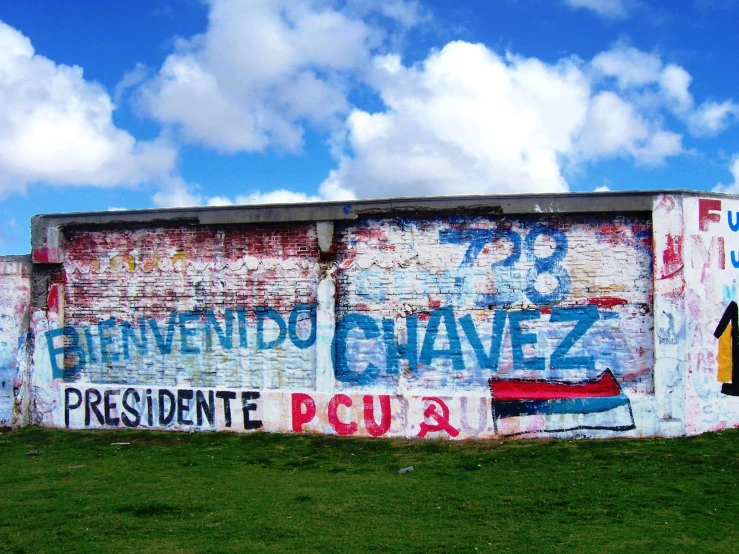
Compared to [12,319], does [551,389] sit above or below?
below

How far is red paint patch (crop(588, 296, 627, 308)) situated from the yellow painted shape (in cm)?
160

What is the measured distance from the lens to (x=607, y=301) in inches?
374

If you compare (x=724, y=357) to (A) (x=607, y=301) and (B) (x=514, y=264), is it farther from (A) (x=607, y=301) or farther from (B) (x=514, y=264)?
(B) (x=514, y=264)

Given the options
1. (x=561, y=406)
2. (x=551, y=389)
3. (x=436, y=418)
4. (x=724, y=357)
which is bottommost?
(x=436, y=418)

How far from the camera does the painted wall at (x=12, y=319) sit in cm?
1152

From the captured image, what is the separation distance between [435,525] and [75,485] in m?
4.64

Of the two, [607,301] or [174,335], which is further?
[174,335]

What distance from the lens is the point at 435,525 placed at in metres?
6.31

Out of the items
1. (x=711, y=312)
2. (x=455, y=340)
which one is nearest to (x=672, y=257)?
(x=711, y=312)

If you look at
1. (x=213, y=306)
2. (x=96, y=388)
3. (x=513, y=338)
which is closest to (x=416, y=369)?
(x=513, y=338)

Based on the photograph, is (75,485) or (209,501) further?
(75,485)

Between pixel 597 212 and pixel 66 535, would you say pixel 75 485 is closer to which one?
pixel 66 535

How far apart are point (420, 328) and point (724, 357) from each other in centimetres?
445

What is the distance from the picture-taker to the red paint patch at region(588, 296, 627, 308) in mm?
9484
